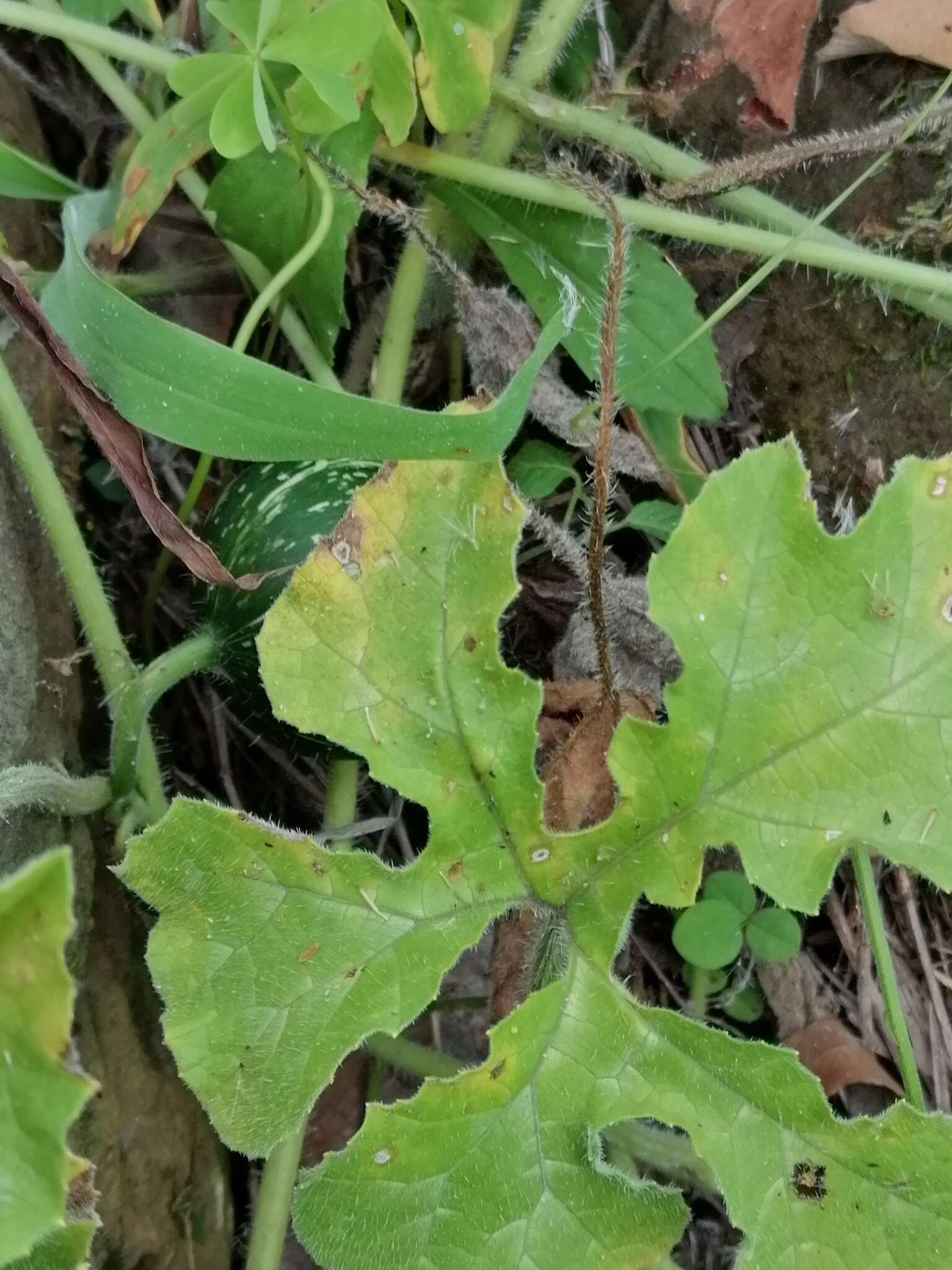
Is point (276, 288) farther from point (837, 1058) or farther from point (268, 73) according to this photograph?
point (837, 1058)

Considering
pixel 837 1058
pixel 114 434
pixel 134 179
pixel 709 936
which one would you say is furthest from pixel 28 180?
pixel 837 1058

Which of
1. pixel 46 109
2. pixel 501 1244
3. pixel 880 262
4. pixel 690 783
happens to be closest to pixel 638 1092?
pixel 501 1244

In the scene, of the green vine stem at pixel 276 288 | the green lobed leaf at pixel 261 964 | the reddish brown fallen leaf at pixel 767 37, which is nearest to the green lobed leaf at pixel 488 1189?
the green lobed leaf at pixel 261 964

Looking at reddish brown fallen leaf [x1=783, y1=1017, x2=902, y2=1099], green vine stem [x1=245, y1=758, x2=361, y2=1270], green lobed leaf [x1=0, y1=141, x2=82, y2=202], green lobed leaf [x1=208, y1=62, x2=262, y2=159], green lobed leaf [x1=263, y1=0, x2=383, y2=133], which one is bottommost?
green vine stem [x1=245, y1=758, x2=361, y2=1270]

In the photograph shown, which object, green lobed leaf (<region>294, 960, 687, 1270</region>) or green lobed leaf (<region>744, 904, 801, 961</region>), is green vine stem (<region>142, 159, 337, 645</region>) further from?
green lobed leaf (<region>744, 904, 801, 961</region>)

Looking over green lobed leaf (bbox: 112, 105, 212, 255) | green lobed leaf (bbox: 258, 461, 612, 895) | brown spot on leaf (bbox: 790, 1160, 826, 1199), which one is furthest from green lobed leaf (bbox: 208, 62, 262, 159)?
brown spot on leaf (bbox: 790, 1160, 826, 1199)

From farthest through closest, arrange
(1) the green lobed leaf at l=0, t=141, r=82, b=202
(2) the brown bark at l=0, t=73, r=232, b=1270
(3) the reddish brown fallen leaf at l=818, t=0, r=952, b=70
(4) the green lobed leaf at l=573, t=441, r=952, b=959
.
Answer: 1. (3) the reddish brown fallen leaf at l=818, t=0, r=952, b=70
2. (1) the green lobed leaf at l=0, t=141, r=82, b=202
3. (2) the brown bark at l=0, t=73, r=232, b=1270
4. (4) the green lobed leaf at l=573, t=441, r=952, b=959

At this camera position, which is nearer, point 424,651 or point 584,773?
point 424,651

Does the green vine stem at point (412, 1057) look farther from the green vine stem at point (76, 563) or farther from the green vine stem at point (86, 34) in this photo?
the green vine stem at point (86, 34)
